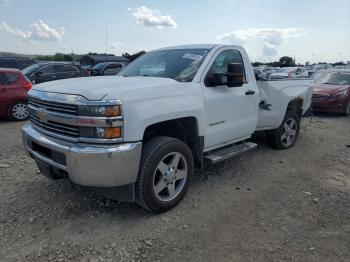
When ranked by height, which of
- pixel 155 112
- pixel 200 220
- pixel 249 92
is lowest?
pixel 200 220

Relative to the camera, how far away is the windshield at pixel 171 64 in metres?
4.36

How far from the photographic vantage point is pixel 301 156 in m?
6.33

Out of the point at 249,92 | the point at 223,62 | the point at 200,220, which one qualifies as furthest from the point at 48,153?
the point at 249,92

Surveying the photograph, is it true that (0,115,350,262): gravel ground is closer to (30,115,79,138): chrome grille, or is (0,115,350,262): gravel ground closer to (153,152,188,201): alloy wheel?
(153,152,188,201): alloy wheel

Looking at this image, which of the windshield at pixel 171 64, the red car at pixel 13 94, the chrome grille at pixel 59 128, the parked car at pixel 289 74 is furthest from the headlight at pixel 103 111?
the red car at pixel 13 94

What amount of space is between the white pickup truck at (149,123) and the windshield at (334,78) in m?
7.88

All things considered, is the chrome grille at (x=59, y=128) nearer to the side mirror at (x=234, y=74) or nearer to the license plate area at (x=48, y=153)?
the license plate area at (x=48, y=153)

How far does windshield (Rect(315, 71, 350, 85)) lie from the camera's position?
11830mm

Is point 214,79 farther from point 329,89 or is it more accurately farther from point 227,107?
point 329,89

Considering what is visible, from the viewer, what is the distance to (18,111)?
9867mm

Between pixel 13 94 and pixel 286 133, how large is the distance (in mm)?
7386

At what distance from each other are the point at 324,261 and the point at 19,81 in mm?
9285

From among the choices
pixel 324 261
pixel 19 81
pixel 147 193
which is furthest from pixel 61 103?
pixel 19 81

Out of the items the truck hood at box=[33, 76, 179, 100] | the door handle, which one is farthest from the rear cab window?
the truck hood at box=[33, 76, 179, 100]
